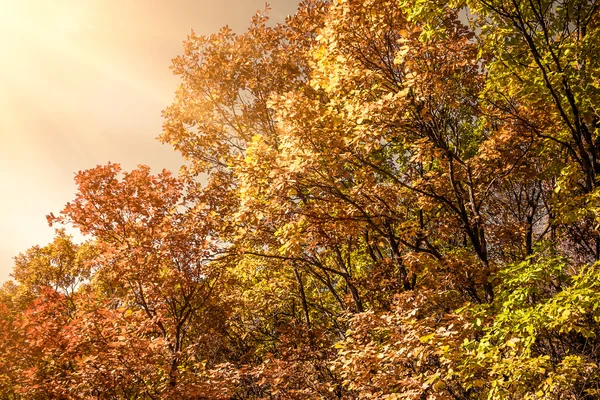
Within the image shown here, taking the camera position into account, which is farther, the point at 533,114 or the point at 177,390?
the point at 533,114

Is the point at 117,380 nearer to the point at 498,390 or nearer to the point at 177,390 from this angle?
the point at 177,390

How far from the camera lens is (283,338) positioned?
11.9 m

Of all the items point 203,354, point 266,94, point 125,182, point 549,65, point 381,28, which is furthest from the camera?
point 203,354

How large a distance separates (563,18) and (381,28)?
4.47 meters

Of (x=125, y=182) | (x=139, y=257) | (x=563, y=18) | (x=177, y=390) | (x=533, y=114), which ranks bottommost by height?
(x=177, y=390)

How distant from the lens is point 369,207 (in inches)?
344

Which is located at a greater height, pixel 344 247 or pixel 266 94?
pixel 266 94

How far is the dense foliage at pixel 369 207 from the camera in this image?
658 cm

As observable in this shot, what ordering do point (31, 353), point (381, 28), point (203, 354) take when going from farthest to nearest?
point (203, 354)
point (31, 353)
point (381, 28)

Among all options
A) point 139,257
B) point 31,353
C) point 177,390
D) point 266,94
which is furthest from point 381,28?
point 31,353

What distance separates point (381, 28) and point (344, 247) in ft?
29.9

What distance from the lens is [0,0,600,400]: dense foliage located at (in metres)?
6.58

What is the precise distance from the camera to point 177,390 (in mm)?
8477

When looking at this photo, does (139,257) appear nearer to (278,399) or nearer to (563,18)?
(278,399)
